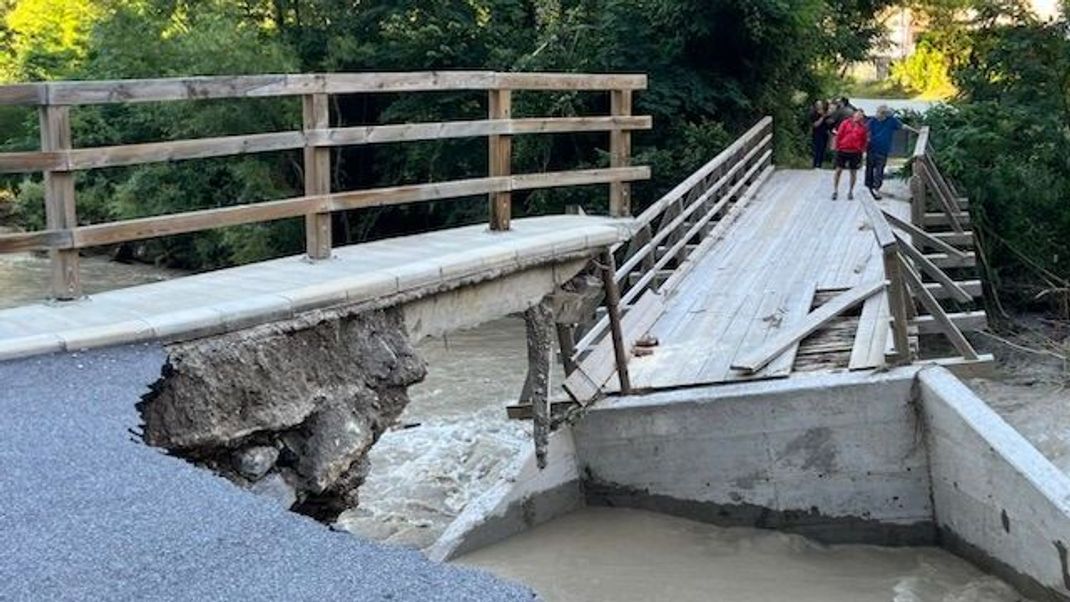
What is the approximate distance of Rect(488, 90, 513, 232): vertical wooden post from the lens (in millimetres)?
8492

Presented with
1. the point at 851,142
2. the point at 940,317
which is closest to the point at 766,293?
the point at 940,317

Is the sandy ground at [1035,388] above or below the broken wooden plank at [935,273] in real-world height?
below

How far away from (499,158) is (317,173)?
185 cm

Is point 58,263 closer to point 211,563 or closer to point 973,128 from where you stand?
point 211,563

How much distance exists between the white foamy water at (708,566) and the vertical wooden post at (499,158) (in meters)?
3.11

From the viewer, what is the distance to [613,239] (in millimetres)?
8992

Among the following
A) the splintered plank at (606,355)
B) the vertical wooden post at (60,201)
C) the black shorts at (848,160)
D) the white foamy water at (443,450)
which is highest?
the vertical wooden post at (60,201)

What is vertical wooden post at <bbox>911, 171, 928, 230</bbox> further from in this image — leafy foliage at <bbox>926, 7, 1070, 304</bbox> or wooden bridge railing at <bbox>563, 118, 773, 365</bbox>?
leafy foliage at <bbox>926, 7, 1070, 304</bbox>

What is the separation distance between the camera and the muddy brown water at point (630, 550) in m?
9.78

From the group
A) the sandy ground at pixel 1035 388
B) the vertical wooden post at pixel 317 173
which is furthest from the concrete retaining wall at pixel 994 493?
the vertical wooden post at pixel 317 173

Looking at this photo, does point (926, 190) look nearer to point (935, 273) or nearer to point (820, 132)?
point (820, 132)

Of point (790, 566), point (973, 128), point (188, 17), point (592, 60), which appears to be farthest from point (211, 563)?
point (188, 17)

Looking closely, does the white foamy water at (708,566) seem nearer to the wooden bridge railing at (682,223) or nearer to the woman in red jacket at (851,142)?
the wooden bridge railing at (682,223)

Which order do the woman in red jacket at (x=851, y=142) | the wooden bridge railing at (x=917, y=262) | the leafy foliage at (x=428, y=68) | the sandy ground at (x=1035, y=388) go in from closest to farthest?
the wooden bridge railing at (x=917, y=262)
the sandy ground at (x=1035, y=388)
the woman in red jacket at (x=851, y=142)
the leafy foliage at (x=428, y=68)
